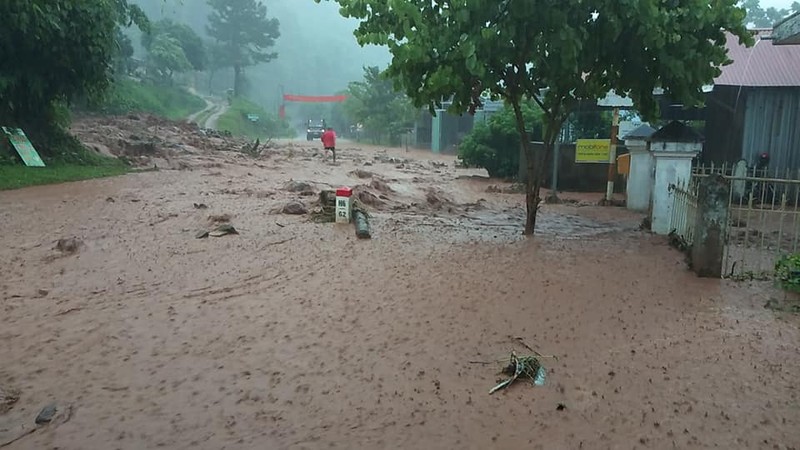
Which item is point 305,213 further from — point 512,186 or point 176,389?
point 512,186

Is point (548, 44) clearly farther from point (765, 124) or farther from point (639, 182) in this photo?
point (765, 124)

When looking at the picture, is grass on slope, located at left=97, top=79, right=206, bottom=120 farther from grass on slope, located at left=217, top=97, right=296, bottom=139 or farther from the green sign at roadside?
the green sign at roadside

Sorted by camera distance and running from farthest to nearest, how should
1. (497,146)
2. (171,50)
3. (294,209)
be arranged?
(171,50)
(497,146)
(294,209)

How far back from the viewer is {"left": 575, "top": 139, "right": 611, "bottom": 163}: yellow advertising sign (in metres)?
15.0

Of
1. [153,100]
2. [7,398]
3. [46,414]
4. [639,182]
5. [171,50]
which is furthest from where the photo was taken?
[171,50]

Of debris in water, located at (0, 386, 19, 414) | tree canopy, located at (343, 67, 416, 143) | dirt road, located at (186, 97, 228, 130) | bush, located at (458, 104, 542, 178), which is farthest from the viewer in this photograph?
dirt road, located at (186, 97, 228, 130)

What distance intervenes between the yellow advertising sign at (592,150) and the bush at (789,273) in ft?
27.9

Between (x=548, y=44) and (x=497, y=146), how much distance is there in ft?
42.1

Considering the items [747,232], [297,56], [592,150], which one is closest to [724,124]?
[592,150]

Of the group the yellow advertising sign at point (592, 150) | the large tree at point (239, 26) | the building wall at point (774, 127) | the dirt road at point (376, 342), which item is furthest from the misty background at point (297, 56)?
the dirt road at point (376, 342)

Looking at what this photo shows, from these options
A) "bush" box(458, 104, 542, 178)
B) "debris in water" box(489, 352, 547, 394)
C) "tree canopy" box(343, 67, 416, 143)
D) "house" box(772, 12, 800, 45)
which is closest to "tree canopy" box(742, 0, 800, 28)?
"tree canopy" box(343, 67, 416, 143)

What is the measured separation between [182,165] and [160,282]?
14.6 m

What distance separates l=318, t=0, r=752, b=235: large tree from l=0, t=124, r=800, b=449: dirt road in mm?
2213

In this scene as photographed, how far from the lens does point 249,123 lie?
2320 inches
